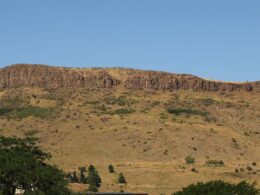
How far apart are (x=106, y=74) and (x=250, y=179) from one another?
65.6m

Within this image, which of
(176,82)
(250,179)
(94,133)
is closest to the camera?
(250,179)

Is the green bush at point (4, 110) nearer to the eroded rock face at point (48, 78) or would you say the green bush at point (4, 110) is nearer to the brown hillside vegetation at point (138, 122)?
the brown hillside vegetation at point (138, 122)

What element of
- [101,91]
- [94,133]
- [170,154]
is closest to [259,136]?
[170,154]

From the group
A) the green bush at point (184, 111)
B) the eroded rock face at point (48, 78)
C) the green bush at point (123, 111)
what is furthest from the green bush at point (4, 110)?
the green bush at point (184, 111)

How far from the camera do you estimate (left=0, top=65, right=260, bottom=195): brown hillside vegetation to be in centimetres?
8319

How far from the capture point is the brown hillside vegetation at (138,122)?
83.2 meters

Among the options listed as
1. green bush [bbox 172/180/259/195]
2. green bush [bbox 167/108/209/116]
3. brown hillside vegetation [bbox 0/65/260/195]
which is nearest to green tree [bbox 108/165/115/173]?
brown hillside vegetation [bbox 0/65/260/195]

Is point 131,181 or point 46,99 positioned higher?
point 46,99

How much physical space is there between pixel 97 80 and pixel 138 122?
96.2ft

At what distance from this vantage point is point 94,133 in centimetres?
10381

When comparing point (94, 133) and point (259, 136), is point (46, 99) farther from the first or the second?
point (259, 136)

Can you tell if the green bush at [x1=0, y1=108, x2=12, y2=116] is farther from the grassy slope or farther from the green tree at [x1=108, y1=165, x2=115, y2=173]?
the green tree at [x1=108, y1=165, x2=115, y2=173]

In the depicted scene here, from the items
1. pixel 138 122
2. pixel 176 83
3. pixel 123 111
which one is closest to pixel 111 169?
pixel 138 122

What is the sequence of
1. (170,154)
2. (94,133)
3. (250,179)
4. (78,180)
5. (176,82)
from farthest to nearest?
(176,82) < (94,133) < (170,154) < (250,179) < (78,180)
